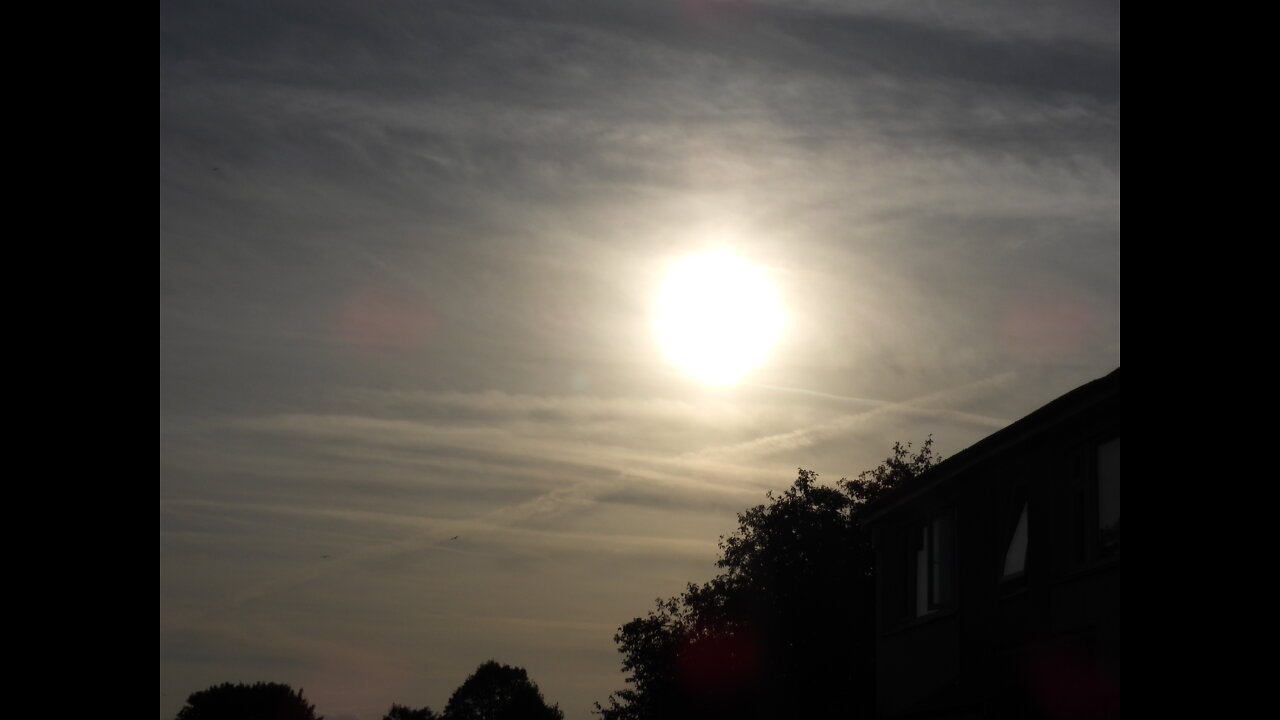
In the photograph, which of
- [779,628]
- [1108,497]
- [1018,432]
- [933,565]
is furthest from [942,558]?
[779,628]

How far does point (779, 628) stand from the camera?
60812 millimetres

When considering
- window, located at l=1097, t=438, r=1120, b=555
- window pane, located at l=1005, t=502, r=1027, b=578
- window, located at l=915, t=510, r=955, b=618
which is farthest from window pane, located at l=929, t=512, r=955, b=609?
window, located at l=1097, t=438, r=1120, b=555

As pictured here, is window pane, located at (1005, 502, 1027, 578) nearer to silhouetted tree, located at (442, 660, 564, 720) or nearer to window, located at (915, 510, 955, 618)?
window, located at (915, 510, 955, 618)

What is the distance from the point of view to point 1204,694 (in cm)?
416

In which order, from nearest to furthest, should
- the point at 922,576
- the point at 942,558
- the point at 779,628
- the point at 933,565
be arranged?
the point at 942,558 → the point at 933,565 → the point at 922,576 → the point at 779,628

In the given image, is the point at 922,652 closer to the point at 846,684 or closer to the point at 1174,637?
the point at 1174,637

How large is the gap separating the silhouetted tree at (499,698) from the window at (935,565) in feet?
413

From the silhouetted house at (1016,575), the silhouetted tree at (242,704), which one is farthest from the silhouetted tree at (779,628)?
the silhouetted tree at (242,704)

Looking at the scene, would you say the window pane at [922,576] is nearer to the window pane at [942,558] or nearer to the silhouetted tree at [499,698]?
the window pane at [942,558]

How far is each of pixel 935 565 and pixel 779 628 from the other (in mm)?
35098

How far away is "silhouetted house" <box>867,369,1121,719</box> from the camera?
777 inches

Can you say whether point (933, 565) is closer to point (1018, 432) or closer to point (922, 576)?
point (922, 576)
